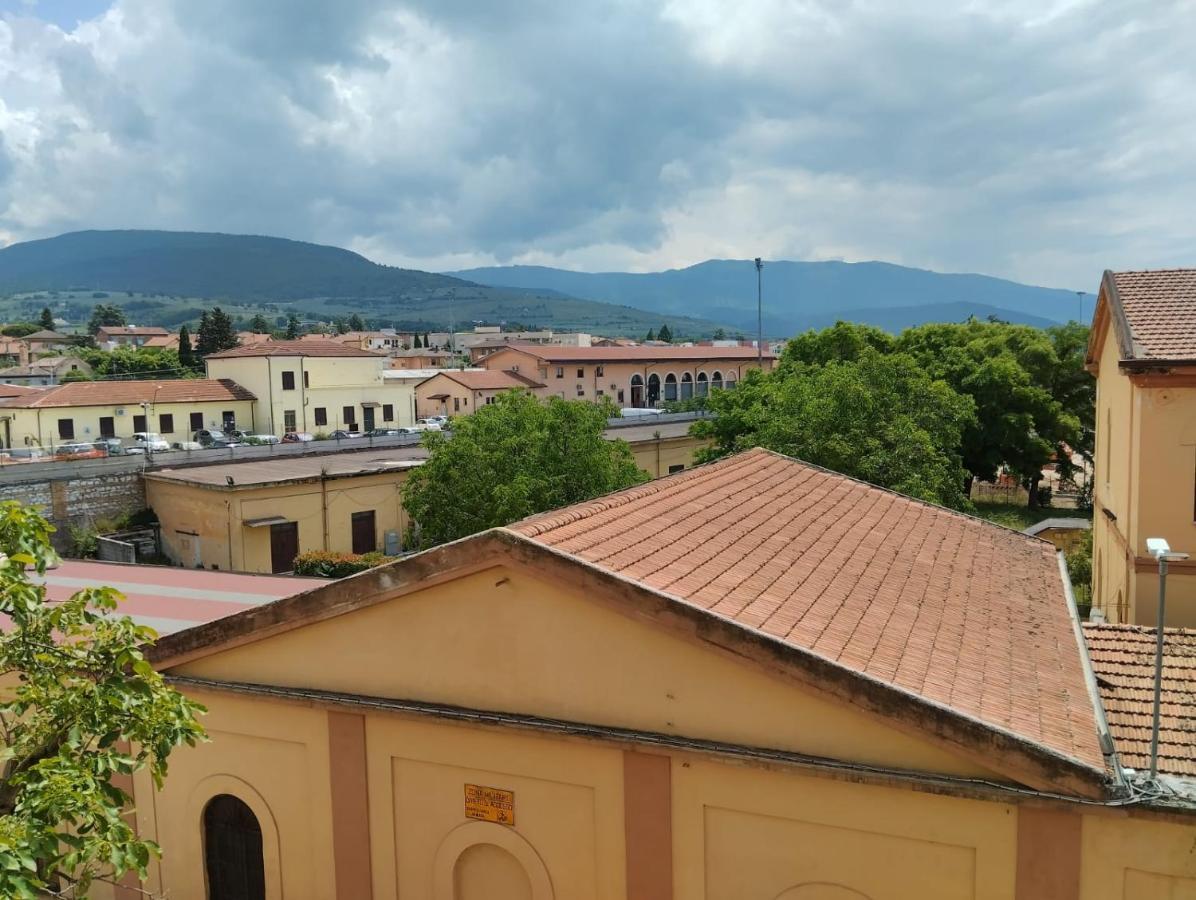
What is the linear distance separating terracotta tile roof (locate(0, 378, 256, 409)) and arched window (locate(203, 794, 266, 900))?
5208 cm

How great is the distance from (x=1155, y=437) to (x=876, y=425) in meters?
9.66

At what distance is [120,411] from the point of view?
57.4 m

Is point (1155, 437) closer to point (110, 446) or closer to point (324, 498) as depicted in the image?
point (324, 498)

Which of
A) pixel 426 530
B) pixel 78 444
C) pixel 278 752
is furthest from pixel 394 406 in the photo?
pixel 278 752

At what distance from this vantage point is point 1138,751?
8508mm

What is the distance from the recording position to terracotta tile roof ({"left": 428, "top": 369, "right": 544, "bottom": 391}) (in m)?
76.8

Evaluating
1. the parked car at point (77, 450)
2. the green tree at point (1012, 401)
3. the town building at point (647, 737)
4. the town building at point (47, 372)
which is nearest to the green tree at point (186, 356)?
the town building at point (47, 372)

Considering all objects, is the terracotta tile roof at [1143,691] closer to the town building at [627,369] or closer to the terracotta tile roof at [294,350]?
the terracotta tile roof at [294,350]

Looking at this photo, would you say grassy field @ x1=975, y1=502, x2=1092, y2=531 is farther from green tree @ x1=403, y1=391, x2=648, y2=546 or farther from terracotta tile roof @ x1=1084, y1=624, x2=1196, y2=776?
terracotta tile roof @ x1=1084, y1=624, x2=1196, y2=776

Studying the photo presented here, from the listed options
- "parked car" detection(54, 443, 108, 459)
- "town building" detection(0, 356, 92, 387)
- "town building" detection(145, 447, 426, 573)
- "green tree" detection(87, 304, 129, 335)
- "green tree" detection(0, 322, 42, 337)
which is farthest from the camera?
"green tree" detection(87, 304, 129, 335)

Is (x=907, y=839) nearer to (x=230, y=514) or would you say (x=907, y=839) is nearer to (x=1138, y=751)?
(x=1138, y=751)

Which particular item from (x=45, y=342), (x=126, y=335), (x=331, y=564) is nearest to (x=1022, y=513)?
(x=331, y=564)

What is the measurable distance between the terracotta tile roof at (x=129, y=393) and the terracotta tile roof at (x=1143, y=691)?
5750 cm

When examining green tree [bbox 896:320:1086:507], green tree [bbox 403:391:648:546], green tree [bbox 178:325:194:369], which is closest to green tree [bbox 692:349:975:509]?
green tree [bbox 403:391:648:546]
